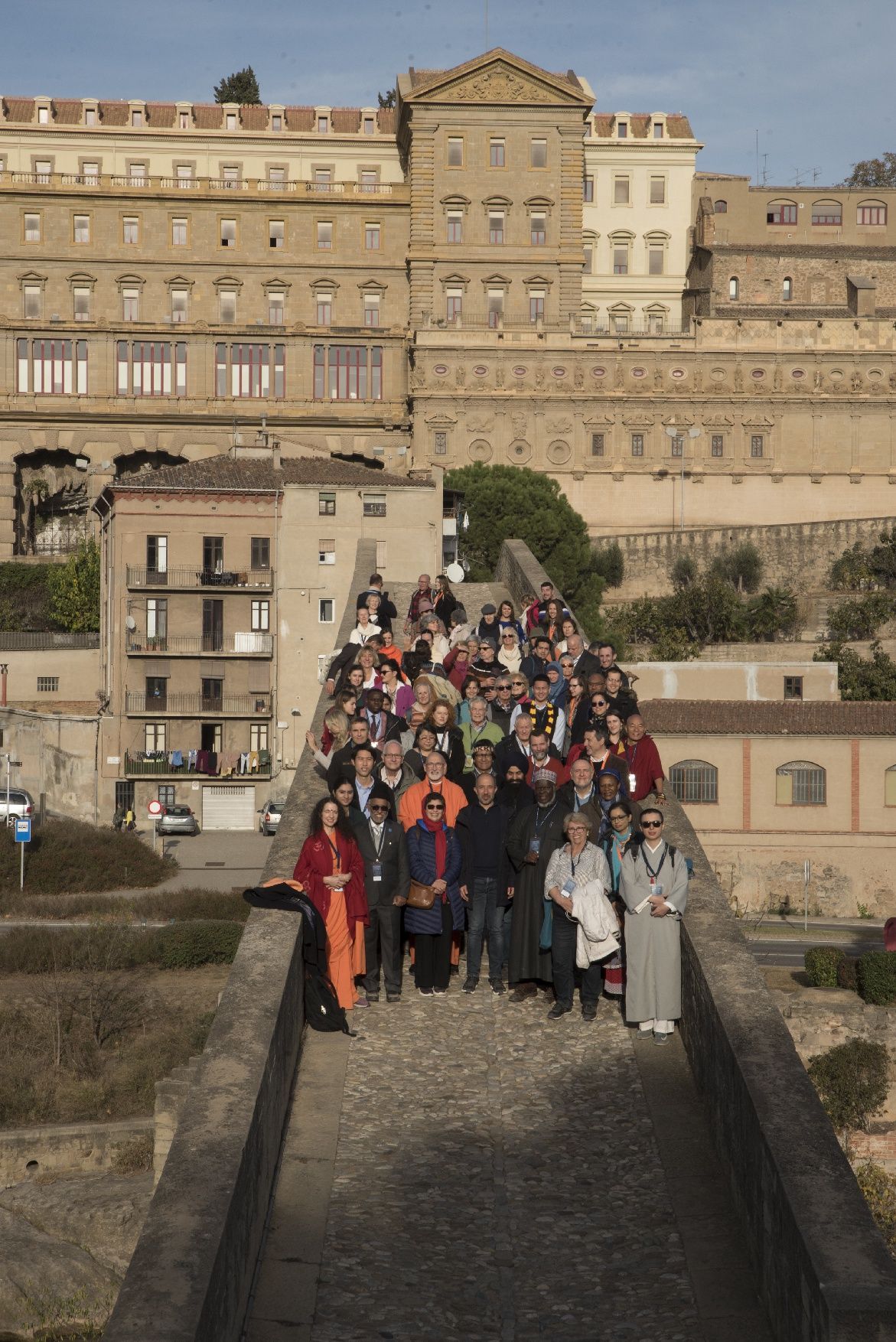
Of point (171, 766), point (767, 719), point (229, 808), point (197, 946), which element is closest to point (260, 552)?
point (171, 766)

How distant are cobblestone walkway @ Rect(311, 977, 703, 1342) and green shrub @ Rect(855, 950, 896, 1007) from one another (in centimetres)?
1919

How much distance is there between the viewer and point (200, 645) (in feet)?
188

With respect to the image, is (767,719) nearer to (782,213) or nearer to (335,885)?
(335,885)

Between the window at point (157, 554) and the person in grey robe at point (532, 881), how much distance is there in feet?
147

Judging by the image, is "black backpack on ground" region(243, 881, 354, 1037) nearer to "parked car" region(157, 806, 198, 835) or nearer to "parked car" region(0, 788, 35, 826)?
"parked car" region(0, 788, 35, 826)

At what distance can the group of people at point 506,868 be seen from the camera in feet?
37.1

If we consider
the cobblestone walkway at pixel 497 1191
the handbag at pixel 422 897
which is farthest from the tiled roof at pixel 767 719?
the cobblestone walkway at pixel 497 1191

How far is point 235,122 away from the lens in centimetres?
8119

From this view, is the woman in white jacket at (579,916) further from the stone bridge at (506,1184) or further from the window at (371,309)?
the window at (371,309)

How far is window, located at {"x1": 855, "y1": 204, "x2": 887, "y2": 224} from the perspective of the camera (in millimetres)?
88000

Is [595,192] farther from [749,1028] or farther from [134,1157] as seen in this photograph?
[749,1028]

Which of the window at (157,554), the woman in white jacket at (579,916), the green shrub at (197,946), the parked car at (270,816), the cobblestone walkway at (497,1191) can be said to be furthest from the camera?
the window at (157,554)

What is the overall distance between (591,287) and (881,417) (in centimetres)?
1389

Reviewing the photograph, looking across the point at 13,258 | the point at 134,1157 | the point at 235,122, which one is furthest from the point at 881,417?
the point at 134,1157
